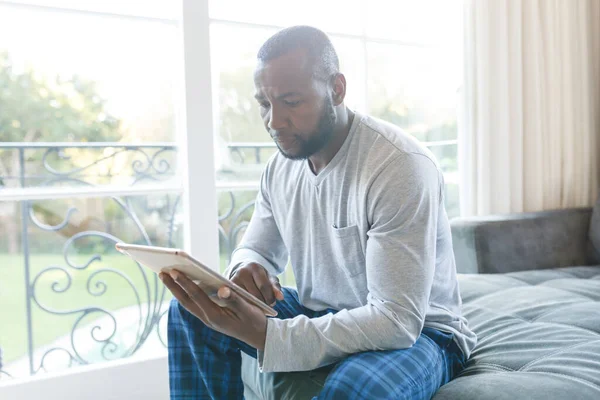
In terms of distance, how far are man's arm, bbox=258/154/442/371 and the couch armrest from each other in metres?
0.92

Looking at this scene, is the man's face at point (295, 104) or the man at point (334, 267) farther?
the man's face at point (295, 104)

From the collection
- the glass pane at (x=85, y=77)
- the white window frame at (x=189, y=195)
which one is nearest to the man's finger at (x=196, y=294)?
the white window frame at (x=189, y=195)

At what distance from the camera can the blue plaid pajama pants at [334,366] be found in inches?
38.4

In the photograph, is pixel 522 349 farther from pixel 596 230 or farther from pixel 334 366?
pixel 596 230

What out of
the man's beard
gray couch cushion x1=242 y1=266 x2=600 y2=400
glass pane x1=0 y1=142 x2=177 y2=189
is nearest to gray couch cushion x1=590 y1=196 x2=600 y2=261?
gray couch cushion x1=242 y1=266 x2=600 y2=400

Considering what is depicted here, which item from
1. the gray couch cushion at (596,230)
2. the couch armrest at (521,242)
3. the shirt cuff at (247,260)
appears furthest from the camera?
the gray couch cushion at (596,230)

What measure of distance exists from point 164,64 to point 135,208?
518mm

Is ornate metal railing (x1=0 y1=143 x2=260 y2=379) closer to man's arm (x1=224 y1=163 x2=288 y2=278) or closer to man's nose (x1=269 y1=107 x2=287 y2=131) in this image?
man's arm (x1=224 y1=163 x2=288 y2=278)

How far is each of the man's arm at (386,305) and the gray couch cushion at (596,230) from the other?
1.28m

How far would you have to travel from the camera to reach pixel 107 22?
6.42 feet

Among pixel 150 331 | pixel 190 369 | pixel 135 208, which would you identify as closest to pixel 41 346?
pixel 150 331

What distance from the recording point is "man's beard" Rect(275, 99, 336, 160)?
1241 millimetres

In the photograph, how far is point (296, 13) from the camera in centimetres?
224

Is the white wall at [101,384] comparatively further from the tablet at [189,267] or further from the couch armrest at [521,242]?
the couch armrest at [521,242]
